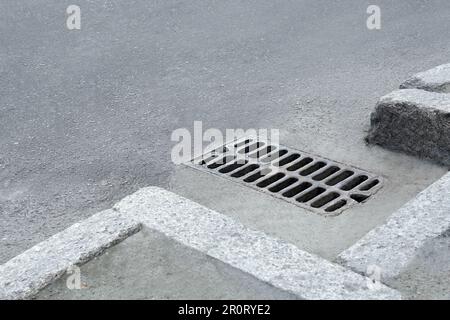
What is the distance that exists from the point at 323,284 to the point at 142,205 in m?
1.05

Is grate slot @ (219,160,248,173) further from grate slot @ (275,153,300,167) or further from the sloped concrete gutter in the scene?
the sloped concrete gutter

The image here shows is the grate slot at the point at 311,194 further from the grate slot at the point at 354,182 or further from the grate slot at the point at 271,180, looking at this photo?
the grate slot at the point at 271,180

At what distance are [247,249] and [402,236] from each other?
728mm

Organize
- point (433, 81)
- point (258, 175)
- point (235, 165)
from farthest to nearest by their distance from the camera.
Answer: point (433, 81), point (235, 165), point (258, 175)

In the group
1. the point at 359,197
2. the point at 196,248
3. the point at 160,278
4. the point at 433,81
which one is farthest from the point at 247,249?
the point at 433,81

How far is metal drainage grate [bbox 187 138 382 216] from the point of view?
3705 millimetres

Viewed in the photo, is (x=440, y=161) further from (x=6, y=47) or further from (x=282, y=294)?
(x=6, y=47)

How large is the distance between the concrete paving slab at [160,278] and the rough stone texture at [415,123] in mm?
1766

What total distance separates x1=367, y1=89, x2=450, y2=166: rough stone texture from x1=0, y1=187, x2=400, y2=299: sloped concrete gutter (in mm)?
1462

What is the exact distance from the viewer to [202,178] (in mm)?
3953

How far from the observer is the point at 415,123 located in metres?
3.89

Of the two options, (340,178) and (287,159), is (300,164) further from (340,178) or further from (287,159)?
(340,178)

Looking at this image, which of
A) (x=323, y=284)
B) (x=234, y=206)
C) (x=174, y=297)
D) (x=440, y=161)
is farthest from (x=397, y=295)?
(x=440, y=161)


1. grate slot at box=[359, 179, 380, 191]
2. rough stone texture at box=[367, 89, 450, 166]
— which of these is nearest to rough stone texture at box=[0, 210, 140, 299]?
grate slot at box=[359, 179, 380, 191]
